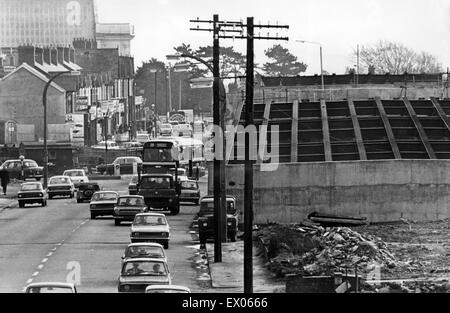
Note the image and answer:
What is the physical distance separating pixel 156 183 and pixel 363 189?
10934mm

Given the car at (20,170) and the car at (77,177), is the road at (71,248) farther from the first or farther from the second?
the car at (20,170)

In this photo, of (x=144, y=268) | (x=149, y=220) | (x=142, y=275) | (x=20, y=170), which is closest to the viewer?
(x=142, y=275)

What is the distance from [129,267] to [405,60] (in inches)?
6392

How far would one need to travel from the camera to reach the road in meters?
44.1

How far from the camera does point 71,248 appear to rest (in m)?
55.0

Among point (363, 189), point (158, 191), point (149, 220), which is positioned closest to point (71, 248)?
point (149, 220)

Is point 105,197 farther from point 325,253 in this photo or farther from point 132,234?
point 325,253

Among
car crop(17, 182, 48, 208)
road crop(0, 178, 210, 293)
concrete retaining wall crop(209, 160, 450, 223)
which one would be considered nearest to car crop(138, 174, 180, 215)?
road crop(0, 178, 210, 293)

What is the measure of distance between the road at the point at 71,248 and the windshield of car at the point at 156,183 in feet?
5.78

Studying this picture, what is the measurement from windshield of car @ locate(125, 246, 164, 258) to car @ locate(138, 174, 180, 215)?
95.3 ft

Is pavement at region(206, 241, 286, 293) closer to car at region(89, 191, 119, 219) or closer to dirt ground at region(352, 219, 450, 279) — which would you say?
dirt ground at region(352, 219, 450, 279)

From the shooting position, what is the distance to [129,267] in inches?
1544
